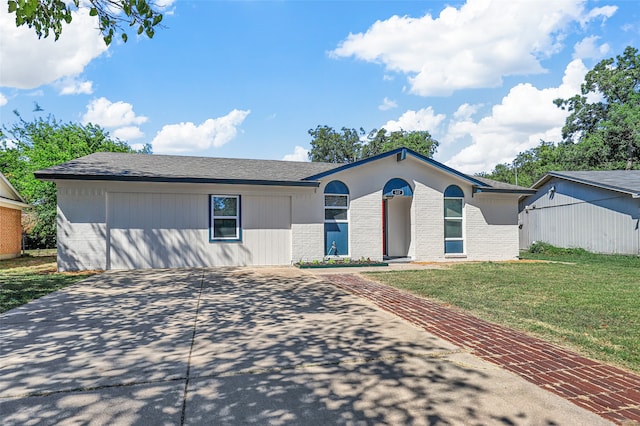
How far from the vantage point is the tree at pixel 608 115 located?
1227 inches

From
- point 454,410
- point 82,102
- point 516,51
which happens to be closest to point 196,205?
point 454,410

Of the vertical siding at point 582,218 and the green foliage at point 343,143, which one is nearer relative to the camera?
the vertical siding at point 582,218

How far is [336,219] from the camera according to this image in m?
13.5

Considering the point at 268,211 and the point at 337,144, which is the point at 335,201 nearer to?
the point at 268,211

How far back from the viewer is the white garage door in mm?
11547

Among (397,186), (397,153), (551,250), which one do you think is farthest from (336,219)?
(551,250)

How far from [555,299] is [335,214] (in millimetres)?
7703

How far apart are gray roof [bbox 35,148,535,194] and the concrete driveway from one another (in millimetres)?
5550

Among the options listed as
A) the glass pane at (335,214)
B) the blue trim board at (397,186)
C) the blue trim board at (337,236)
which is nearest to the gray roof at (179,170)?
the glass pane at (335,214)

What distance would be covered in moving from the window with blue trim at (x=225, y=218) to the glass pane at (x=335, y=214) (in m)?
3.15

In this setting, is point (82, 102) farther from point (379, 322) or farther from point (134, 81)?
point (379, 322)

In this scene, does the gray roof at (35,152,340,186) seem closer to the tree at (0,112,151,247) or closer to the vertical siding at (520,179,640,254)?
the tree at (0,112,151,247)

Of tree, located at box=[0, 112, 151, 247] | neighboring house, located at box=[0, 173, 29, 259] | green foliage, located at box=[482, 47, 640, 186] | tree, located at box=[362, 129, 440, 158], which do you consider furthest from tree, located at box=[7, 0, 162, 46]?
green foliage, located at box=[482, 47, 640, 186]

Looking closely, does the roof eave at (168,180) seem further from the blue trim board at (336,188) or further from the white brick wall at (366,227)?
the white brick wall at (366,227)
